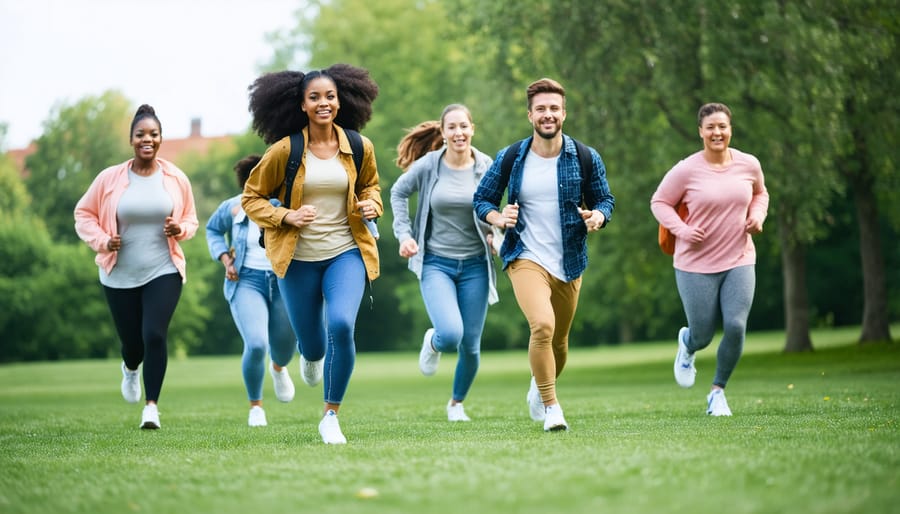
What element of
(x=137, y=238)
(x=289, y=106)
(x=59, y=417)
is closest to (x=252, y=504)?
(x=289, y=106)

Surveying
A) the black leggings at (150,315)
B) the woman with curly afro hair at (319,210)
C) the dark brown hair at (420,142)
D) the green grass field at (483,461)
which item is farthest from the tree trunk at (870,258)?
the woman with curly afro hair at (319,210)

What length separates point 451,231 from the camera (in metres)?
10.2

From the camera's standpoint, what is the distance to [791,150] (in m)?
20.9

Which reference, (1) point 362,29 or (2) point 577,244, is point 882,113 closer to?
(2) point 577,244

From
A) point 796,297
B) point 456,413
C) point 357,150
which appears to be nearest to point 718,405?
point 456,413

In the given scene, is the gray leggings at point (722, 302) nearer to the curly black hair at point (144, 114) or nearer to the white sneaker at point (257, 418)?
the white sneaker at point (257, 418)

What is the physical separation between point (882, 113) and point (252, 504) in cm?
1743

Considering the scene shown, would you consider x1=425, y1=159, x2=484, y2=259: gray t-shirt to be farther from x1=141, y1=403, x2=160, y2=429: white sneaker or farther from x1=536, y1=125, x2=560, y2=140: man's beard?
x1=141, y1=403, x2=160, y2=429: white sneaker

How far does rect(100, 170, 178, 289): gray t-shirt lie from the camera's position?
410 inches

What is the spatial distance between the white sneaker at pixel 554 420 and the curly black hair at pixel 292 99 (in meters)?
2.53

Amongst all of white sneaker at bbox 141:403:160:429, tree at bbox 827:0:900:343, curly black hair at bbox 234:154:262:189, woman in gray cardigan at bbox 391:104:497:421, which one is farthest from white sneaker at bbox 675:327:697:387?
tree at bbox 827:0:900:343

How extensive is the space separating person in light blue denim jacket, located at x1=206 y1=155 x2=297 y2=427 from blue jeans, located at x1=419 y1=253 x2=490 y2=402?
182 cm

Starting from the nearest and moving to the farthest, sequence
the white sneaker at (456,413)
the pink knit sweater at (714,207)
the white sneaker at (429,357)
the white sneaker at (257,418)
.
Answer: the pink knit sweater at (714,207) → the white sneaker at (429,357) → the white sneaker at (456,413) → the white sneaker at (257,418)

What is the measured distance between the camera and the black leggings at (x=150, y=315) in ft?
33.9
